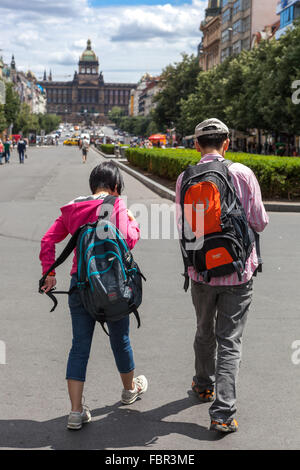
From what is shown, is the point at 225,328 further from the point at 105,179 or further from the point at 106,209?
the point at 105,179

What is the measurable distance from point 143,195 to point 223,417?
16802 millimetres

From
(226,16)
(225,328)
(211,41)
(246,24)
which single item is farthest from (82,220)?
(211,41)

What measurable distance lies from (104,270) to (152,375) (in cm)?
141

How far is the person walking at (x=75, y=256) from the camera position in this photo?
390 cm

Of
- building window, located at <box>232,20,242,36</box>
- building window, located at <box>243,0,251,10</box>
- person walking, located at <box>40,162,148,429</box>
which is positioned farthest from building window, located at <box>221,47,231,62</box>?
person walking, located at <box>40,162,148,429</box>

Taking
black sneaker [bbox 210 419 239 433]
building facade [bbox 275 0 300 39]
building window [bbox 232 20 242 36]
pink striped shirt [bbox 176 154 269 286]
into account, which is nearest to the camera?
black sneaker [bbox 210 419 239 433]

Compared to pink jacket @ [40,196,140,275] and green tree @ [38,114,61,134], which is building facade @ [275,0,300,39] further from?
green tree @ [38,114,61,134]

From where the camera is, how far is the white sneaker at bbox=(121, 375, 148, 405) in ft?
14.3

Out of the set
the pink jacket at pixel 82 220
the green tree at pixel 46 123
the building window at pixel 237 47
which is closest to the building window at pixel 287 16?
the building window at pixel 237 47

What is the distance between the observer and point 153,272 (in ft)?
29.6

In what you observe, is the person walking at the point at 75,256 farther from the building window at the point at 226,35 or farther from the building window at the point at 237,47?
the building window at the point at 226,35

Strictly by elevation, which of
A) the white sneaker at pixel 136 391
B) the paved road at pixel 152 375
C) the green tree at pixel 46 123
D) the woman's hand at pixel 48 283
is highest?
the green tree at pixel 46 123

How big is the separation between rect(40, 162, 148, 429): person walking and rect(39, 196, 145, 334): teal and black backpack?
63mm

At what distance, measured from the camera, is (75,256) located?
13.0 feet
